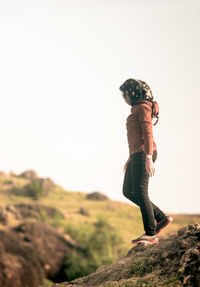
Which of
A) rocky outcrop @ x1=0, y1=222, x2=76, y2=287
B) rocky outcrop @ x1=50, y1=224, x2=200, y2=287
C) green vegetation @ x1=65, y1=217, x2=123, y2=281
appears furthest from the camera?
green vegetation @ x1=65, y1=217, x2=123, y2=281

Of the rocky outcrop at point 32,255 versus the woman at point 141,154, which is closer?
the woman at point 141,154

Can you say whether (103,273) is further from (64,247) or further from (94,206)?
(94,206)

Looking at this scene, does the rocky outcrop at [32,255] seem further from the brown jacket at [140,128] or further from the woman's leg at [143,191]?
the brown jacket at [140,128]

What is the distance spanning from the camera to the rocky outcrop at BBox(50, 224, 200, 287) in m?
3.85

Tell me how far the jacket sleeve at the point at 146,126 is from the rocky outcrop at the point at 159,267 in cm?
127

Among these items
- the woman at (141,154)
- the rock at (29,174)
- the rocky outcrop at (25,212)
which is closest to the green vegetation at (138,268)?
the woman at (141,154)

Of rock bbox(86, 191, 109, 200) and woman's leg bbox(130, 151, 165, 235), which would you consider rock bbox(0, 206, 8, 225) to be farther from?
woman's leg bbox(130, 151, 165, 235)

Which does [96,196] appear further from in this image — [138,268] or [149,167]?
[138,268]

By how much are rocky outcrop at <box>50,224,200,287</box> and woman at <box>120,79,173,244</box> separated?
1.51 ft

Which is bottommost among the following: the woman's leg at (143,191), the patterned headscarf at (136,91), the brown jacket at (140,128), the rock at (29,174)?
the woman's leg at (143,191)

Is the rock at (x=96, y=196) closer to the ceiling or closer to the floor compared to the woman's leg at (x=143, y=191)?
closer to the ceiling

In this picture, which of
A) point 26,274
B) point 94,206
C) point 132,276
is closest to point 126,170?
point 132,276

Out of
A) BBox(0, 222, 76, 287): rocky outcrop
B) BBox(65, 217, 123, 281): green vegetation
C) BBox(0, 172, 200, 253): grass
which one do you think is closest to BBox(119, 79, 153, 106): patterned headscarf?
BBox(0, 222, 76, 287): rocky outcrop

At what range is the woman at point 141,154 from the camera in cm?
545
